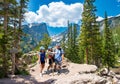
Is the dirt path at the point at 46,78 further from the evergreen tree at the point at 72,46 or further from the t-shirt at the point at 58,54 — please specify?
the evergreen tree at the point at 72,46

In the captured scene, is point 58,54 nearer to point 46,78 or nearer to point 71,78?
point 46,78

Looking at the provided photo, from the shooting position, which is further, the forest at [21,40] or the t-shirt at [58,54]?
the forest at [21,40]

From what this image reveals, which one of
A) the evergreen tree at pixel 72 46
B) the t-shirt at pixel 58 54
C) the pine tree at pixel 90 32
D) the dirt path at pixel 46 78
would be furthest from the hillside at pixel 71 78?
the evergreen tree at pixel 72 46

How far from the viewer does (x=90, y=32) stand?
162 feet

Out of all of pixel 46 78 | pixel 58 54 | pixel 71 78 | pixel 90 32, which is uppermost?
pixel 90 32

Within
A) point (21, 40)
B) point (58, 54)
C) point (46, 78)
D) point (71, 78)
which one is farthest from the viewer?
point (21, 40)

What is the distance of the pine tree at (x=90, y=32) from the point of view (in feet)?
161

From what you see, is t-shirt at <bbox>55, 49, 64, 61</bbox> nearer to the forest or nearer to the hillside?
the hillside

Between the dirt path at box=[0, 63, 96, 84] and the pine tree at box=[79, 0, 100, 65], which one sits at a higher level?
the pine tree at box=[79, 0, 100, 65]

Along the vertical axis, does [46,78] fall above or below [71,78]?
below

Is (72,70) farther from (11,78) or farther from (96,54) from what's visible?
(96,54)

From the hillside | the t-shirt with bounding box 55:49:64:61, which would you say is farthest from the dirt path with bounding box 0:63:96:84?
the t-shirt with bounding box 55:49:64:61

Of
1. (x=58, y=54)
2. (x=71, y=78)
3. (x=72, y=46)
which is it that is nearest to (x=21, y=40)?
(x=58, y=54)

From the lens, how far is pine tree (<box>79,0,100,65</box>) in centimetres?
4903
